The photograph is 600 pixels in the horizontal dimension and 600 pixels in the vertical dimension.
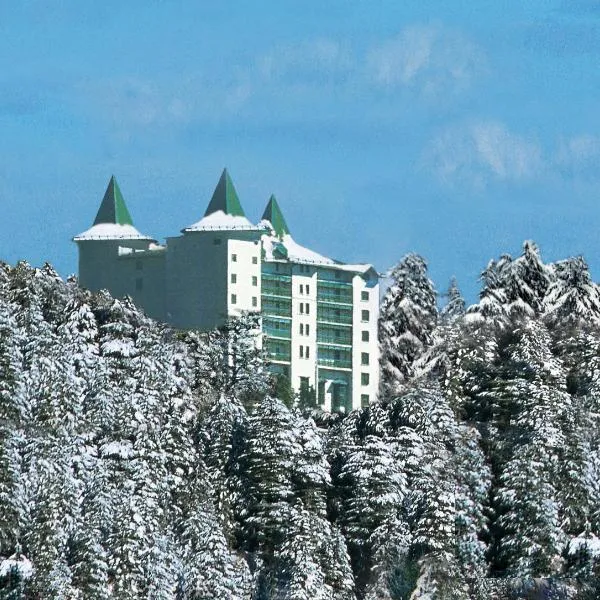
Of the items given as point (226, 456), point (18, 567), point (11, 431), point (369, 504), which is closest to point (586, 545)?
point (369, 504)

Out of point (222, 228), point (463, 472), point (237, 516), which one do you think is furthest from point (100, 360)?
point (222, 228)

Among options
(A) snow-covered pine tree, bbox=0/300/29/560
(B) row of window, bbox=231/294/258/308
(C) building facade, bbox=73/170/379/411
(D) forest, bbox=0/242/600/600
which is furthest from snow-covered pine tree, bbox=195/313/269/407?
(A) snow-covered pine tree, bbox=0/300/29/560

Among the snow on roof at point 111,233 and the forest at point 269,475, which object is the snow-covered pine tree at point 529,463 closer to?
the forest at point 269,475

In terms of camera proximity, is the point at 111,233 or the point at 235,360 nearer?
the point at 235,360

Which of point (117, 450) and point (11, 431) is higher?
point (11, 431)

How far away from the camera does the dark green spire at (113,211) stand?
129750 mm

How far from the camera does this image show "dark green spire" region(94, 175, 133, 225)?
426 ft

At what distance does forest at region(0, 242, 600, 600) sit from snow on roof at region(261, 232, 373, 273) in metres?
20.4

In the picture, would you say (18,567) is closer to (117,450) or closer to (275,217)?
(117,450)

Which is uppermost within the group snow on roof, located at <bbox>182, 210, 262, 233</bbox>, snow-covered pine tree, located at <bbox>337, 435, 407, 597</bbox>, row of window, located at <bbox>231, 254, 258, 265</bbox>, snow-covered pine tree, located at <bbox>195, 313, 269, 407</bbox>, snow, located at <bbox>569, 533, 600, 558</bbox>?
snow on roof, located at <bbox>182, 210, 262, 233</bbox>

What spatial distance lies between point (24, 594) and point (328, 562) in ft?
44.1

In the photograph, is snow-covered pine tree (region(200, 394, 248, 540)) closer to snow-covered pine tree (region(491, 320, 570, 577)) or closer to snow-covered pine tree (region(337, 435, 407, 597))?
snow-covered pine tree (region(337, 435, 407, 597))

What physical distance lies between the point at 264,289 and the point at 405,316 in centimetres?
837

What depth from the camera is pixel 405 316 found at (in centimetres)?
12038
